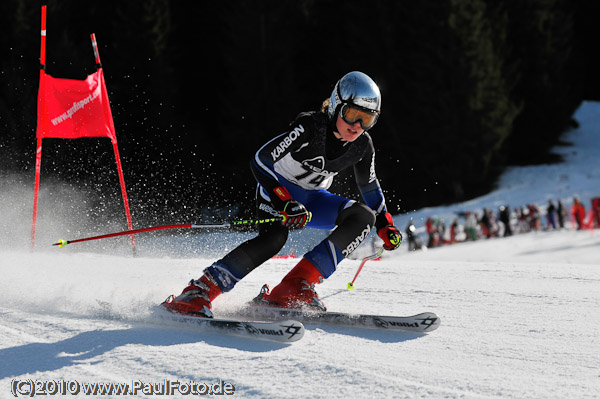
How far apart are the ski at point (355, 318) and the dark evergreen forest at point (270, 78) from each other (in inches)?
616

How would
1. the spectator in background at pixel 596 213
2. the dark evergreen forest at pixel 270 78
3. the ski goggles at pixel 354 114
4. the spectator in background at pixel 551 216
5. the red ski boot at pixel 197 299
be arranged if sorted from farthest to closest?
the dark evergreen forest at pixel 270 78
the spectator in background at pixel 551 216
the spectator in background at pixel 596 213
the ski goggles at pixel 354 114
the red ski boot at pixel 197 299

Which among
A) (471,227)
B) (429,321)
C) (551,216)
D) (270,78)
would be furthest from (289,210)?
(270,78)

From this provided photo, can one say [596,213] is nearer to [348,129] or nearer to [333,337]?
[348,129]

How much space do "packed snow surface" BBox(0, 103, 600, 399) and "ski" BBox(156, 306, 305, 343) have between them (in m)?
0.05

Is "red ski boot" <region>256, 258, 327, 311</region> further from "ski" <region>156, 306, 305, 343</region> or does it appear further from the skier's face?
the skier's face

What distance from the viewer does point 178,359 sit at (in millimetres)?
2660

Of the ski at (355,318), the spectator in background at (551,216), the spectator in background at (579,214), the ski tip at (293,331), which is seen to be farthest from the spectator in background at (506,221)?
the ski tip at (293,331)

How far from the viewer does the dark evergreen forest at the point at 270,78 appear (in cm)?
2084

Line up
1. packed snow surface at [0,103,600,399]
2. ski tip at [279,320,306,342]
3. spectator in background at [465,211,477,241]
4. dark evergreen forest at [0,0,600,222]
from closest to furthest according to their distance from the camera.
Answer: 1. packed snow surface at [0,103,600,399]
2. ski tip at [279,320,306,342]
3. spectator in background at [465,211,477,241]
4. dark evergreen forest at [0,0,600,222]

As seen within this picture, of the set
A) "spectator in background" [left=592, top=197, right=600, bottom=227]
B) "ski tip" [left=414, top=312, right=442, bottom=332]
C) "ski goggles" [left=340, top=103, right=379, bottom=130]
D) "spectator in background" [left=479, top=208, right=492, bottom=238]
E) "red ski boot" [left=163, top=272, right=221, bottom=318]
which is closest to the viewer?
"ski tip" [left=414, top=312, right=442, bottom=332]

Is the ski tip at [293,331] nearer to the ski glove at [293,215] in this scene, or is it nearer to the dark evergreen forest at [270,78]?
the ski glove at [293,215]

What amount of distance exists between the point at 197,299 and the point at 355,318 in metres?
0.84

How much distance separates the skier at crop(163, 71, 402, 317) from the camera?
11.4 ft

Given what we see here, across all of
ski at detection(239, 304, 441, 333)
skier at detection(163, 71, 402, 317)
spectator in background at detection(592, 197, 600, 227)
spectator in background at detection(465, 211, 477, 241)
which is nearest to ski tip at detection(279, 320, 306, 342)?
ski at detection(239, 304, 441, 333)
